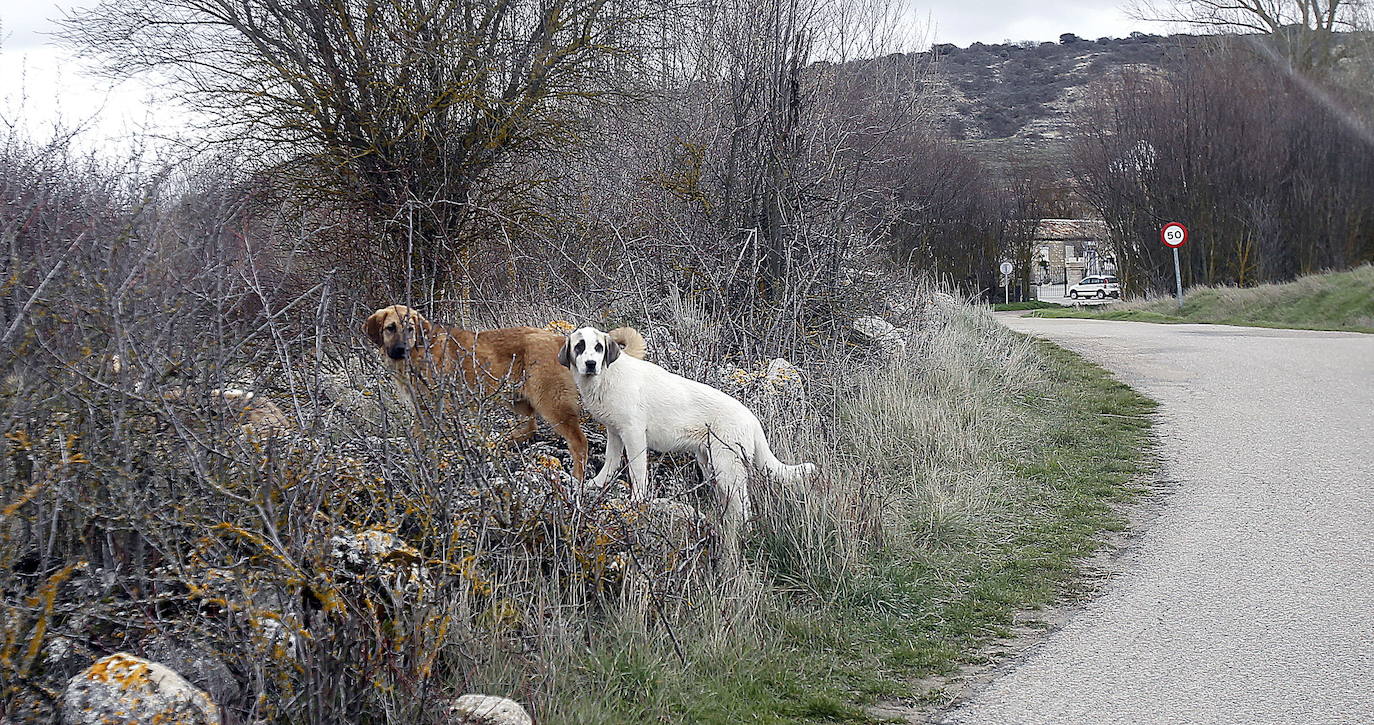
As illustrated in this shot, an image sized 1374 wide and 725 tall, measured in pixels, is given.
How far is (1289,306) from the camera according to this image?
27.6 metres

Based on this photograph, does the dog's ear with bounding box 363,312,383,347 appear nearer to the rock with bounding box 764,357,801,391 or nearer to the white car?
the rock with bounding box 764,357,801,391

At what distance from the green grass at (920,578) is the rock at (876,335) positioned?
2.25 ft

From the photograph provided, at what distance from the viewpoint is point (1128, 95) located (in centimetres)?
3878

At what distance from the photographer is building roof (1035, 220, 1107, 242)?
47037 millimetres

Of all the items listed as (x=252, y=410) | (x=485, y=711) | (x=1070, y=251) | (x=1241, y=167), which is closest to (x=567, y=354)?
(x=252, y=410)

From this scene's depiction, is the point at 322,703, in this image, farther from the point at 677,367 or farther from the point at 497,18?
the point at 497,18

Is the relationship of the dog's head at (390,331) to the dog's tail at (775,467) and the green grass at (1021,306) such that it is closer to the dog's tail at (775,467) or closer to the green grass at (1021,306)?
the dog's tail at (775,467)

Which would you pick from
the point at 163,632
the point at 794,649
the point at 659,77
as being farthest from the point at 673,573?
the point at 659,77

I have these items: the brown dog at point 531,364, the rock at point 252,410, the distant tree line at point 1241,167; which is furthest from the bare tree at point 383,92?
the distant tree line at point 1241,167

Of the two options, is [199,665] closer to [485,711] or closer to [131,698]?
[131,698]

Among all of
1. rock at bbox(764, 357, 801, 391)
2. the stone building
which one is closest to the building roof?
the stone building

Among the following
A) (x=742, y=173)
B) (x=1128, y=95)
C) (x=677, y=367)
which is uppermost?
(x=1128, y=95)

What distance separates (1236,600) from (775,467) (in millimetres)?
2576

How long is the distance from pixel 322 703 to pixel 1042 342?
17.5m
